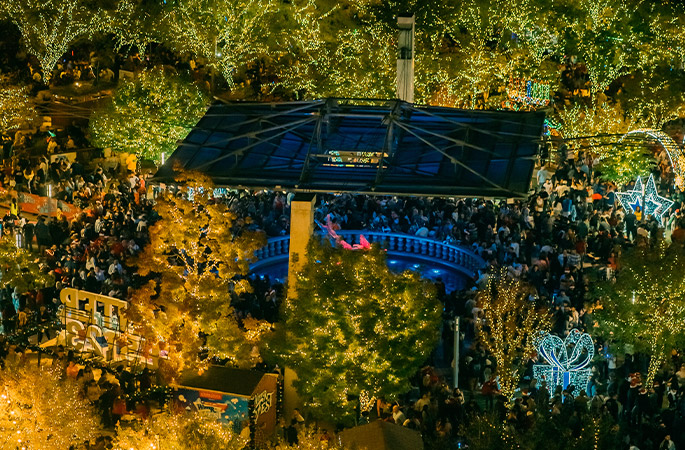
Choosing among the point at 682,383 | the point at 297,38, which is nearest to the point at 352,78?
the point at 297,38

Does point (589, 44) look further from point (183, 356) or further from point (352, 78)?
point (183, 356)

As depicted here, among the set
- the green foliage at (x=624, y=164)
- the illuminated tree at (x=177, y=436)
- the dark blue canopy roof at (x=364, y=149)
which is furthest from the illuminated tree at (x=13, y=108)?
the illuminated tree at (x=177, y=436)

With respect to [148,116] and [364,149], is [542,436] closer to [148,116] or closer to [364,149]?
[364,149]

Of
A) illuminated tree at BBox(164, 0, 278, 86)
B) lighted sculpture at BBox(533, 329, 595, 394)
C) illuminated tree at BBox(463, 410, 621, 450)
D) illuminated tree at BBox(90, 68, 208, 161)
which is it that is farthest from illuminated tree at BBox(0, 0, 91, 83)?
illuminated tree at BBox(463, 410, 621, 450)

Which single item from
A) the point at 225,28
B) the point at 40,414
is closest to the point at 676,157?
the point at 225,28

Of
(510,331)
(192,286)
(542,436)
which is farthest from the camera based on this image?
(510,331)
